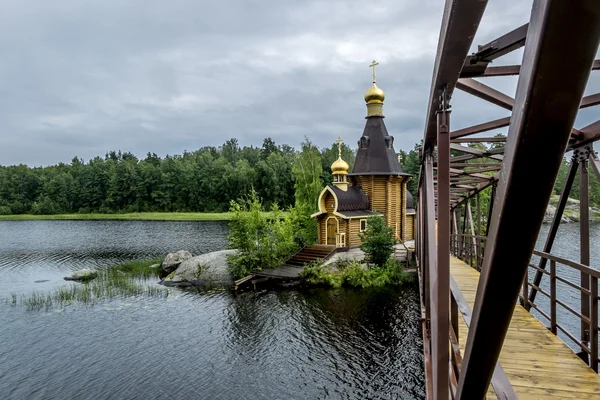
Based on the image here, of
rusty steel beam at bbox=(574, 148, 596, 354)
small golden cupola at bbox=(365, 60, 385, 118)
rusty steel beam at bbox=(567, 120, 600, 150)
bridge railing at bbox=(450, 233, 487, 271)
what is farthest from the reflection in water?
small golden cupola at bbox=(365, 60, 385, 118)

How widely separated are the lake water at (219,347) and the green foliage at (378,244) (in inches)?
87.0

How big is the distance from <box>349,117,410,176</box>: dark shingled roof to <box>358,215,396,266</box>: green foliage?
4526 mm

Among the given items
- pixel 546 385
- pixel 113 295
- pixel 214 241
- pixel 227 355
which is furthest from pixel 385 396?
pixel 214 241

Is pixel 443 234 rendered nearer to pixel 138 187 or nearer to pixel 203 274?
pixel 203 274

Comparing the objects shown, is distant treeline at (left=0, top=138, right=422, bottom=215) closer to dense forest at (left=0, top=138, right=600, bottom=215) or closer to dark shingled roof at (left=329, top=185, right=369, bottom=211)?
dense forest at (left=0, top=138, right=600, bottom=215)

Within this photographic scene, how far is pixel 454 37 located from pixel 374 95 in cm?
2383

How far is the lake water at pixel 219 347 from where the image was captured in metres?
10.0

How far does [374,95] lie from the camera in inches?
975

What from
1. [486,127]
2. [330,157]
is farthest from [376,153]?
[330,157]

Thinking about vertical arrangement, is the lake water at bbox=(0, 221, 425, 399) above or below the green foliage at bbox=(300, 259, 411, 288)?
below

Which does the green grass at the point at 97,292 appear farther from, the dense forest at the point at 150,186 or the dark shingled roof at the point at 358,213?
the dense forest at the point at 150,186

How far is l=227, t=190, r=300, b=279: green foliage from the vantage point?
20734 mm

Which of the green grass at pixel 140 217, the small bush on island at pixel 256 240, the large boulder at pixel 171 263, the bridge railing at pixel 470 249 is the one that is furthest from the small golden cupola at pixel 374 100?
the green grass at pixel 140 217

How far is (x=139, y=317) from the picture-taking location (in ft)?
50.3
